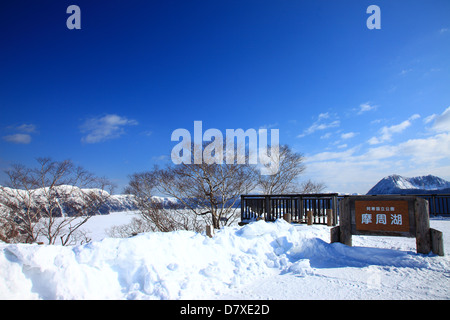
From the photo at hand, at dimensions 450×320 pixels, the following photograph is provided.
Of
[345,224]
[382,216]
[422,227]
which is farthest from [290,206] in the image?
[422,227]

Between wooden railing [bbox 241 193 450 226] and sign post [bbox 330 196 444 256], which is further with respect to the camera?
wooden railing [bbox 241 193 450 226]

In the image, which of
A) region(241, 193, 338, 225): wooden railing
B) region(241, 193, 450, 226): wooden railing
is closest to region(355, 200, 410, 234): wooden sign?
region(241, 193, 450, 226): wooden railing

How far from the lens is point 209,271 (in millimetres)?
4039

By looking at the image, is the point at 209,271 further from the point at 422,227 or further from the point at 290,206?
the point at 290,206

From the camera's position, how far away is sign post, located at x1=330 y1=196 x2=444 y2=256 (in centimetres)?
498

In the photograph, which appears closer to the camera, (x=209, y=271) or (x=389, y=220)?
(x=209, y=271)

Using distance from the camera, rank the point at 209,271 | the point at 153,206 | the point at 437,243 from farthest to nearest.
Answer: the point at 153,206
the point at 437,243
the point at 209,271

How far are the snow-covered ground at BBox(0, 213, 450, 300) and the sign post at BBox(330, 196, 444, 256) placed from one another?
38cm

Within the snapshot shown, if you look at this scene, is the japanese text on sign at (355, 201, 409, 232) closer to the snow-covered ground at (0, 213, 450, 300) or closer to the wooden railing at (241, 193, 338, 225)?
the snow-covered ground at (0, 213, 450, 300)

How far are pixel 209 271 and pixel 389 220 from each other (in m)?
4.27
